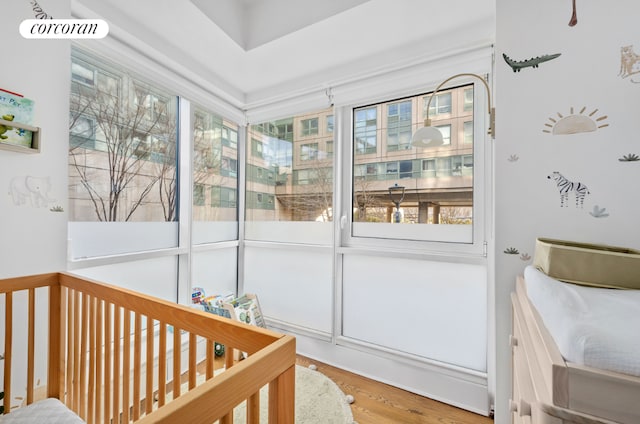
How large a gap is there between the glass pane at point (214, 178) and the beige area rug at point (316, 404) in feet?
4.14

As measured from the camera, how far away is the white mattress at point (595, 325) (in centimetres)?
41

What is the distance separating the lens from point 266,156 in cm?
262

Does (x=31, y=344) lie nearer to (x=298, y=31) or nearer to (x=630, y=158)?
(x=298, y=31)

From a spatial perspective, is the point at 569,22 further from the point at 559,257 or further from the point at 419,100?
the point at 559,257

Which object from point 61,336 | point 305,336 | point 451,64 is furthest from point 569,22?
point 61,336

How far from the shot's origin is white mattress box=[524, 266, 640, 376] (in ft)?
1.33

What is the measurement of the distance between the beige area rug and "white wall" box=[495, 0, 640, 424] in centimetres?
84

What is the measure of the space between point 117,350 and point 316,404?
116 centimetres

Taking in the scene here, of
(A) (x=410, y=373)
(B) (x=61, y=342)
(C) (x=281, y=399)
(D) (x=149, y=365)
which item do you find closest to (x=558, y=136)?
(C) (x=281, y=399)

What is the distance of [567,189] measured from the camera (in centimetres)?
116

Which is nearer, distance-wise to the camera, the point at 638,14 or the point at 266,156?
the point at 638,14

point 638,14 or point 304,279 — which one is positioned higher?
point 638,14

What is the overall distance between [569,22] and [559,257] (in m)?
1.04

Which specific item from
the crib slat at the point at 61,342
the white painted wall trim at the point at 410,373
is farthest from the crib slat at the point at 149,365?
the white painted wall trim at the point at 410,373
